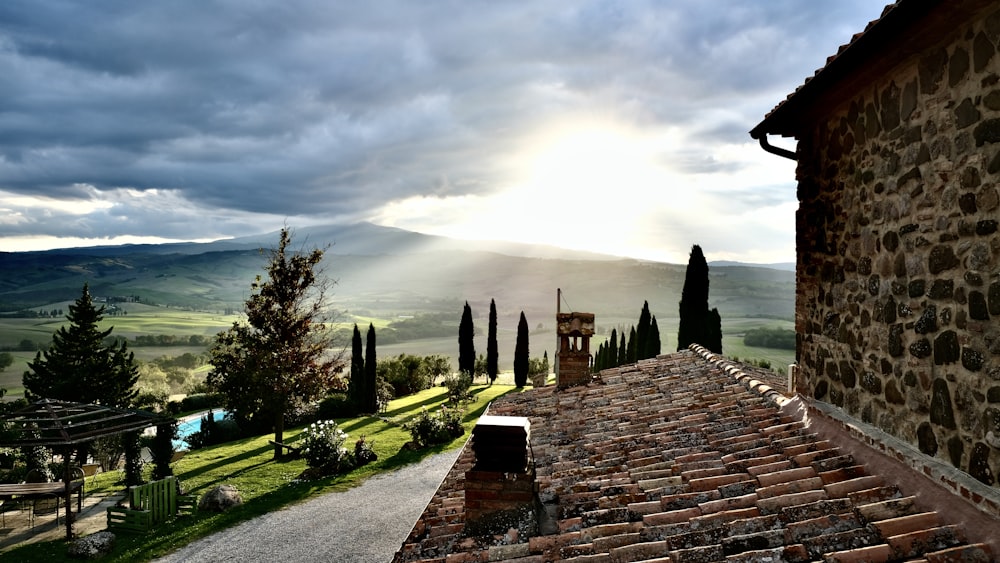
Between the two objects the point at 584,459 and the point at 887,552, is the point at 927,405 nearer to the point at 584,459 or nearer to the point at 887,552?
the point at 887,552

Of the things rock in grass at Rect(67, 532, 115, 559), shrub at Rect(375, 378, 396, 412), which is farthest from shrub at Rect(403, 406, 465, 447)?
rock in grass at Rect(67, 532, 115, 559)

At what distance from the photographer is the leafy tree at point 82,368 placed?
2880 cm

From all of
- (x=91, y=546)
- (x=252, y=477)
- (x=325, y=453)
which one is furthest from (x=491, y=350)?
(x=91, y=546)

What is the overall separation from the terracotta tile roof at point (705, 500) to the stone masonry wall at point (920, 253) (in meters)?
0.56

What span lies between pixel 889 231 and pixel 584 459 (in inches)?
155

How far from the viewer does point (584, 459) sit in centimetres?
652

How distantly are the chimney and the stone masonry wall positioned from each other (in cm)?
318

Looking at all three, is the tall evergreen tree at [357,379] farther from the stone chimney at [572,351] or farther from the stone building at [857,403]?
the stone building at [857,403]

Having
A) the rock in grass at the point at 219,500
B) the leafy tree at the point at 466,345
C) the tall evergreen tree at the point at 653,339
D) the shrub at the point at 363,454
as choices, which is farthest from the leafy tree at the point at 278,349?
the tall evergreen tree at the point at 653,339

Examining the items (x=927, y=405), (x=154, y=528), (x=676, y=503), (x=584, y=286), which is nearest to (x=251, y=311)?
(x=154, y=528)

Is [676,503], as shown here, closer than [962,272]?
No

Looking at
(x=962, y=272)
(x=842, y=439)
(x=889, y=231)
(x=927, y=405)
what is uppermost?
(x=889, y=231)

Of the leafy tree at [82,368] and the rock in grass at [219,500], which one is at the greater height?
the leafy tree at [82,368]

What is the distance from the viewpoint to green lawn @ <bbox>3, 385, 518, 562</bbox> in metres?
13.4
